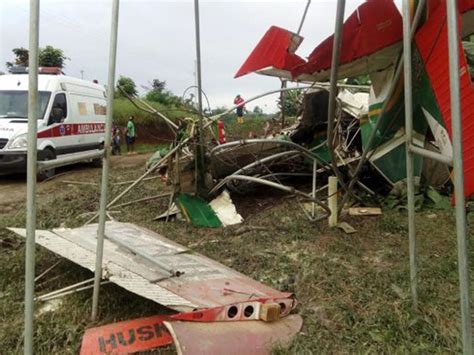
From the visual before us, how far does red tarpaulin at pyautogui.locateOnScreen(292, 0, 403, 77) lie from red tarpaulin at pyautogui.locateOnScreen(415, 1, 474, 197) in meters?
0.51

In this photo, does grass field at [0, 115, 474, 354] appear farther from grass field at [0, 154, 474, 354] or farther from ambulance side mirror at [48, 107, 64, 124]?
ambulance side mirror at [48, 107, 64, 124]

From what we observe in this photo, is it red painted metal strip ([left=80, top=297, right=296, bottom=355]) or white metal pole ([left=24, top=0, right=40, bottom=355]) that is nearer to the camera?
white metal pole ([left=24, top=0, right=40, bottom=355])

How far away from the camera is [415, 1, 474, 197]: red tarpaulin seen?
114 inches

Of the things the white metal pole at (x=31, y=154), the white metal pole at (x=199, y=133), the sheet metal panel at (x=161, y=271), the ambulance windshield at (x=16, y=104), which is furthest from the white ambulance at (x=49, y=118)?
the white metal pole at (x=31, y=154)

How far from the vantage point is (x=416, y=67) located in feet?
13.0

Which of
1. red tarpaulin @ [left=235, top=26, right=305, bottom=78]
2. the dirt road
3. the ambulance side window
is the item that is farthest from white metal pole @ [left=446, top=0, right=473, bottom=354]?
the ambulance side window

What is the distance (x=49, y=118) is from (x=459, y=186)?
9.55m

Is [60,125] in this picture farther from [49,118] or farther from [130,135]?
Answer: [130,135]

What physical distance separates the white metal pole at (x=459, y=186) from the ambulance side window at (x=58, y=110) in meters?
9.45

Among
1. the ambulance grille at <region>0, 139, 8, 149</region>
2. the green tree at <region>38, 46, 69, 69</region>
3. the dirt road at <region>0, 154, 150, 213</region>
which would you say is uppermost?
the green tree at <region>38, 46, 69, 69</region>

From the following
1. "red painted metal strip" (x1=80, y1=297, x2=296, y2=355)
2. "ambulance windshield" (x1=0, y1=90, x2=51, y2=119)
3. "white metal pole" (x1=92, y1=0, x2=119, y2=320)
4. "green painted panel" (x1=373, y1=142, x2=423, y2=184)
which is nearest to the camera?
"red painted metal strip" (x1=80, y1=297, x2=296, y2=355)

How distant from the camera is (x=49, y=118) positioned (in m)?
9.55

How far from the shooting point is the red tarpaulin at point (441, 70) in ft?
9.50

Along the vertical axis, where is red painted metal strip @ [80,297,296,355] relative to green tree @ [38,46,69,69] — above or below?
below
